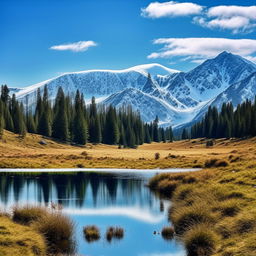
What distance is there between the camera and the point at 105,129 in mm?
166625

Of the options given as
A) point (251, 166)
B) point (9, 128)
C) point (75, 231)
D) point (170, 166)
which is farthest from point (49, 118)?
point (75, 231)

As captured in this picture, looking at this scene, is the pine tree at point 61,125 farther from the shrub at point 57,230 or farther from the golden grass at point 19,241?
the golden grass at point 19,241

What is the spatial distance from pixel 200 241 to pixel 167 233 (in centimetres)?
443

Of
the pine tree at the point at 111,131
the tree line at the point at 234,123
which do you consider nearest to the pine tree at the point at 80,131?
the pine tree at the point at 111,131

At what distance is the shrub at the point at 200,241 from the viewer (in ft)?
62.9

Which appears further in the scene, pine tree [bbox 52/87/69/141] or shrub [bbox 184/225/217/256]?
pine tree [bbox 52/87/69/141]

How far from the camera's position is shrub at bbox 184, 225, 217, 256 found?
19.2 metres

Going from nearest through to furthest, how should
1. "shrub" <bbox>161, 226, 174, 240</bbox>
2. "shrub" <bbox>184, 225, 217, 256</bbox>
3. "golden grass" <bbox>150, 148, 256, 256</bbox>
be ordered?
"golden grass" <bbox>150, 148, 256, 256</bbox>
"shrub" <bbox>184, 225, 217, 256</bbox>
"shrub" <bbox>161, 226, 174, 240</bbox>

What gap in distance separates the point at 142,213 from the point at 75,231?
8.52 meters

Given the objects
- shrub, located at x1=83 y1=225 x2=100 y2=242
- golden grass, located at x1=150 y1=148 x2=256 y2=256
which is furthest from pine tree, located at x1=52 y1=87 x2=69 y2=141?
shrub, located at x1=83 y1=225 x2=100 y2=242

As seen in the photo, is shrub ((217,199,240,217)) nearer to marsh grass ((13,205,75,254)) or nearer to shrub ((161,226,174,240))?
shrub ((161,226,174,240))

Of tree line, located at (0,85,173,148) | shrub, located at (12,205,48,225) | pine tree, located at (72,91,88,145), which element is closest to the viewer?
shrub, located at (12,205,48,225)

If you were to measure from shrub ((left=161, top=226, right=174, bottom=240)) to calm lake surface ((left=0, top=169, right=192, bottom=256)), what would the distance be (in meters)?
0.33

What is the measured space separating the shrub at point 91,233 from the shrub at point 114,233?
1.96ft
